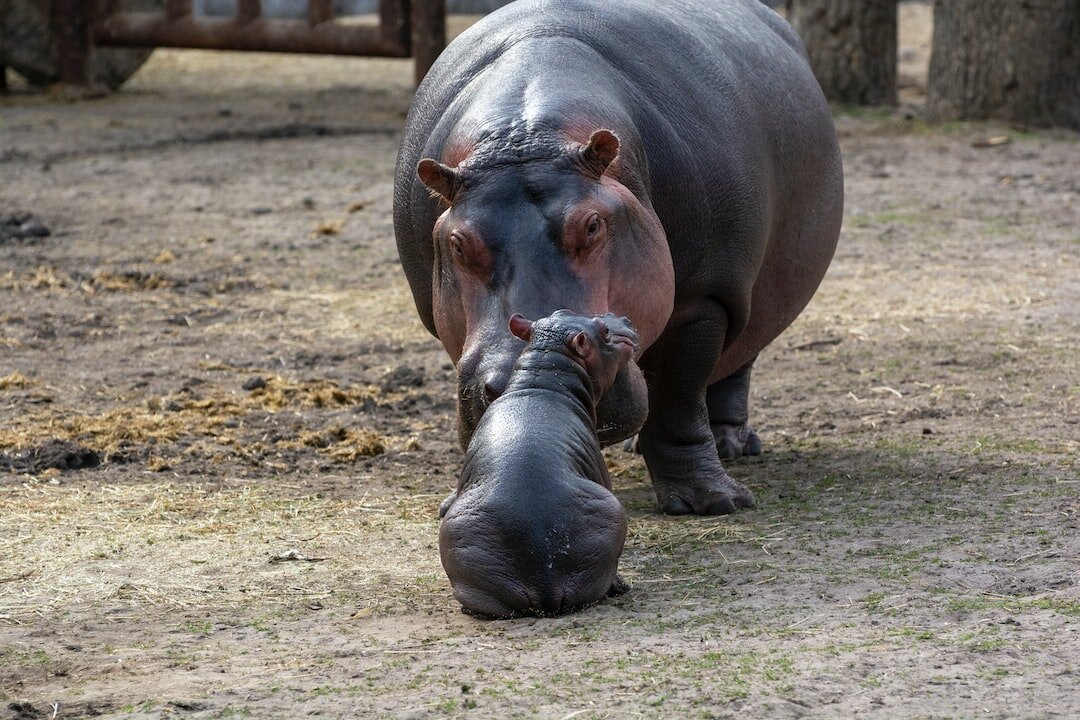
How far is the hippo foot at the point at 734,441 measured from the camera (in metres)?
5.80

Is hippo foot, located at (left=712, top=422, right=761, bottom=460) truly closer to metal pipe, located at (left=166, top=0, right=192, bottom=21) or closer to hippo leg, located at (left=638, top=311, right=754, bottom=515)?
hippo leg, located at (left=638, top=311, right=754, bottom=515)

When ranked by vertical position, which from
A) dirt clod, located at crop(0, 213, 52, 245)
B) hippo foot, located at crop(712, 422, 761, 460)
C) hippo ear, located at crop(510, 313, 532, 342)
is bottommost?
dirt clod, located at crop(0, 213, 52, 245)

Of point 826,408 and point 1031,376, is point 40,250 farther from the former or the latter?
point 1031,376

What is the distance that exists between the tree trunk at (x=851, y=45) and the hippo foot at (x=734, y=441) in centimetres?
737

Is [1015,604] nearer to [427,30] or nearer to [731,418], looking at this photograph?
[731,418]

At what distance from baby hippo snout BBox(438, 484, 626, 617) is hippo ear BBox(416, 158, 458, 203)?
85cm

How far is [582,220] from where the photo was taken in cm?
405

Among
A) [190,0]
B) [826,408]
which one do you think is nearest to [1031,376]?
[826,408]

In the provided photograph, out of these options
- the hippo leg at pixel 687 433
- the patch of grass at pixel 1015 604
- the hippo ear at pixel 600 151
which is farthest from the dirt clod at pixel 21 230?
the patch of grass at pixel 1015 604

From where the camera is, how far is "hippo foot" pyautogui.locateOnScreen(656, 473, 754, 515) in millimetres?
5004

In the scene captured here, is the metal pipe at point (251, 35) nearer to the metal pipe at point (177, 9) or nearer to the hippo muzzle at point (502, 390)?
the metal pipe at point (177, 9)


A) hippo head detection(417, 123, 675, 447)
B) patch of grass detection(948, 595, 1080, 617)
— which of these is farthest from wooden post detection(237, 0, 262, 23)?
patch of grass detection(948, 595, 1080, 617)

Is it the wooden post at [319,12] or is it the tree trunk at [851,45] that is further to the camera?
the wooden post at [319,12]

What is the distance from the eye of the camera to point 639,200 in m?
4.39
